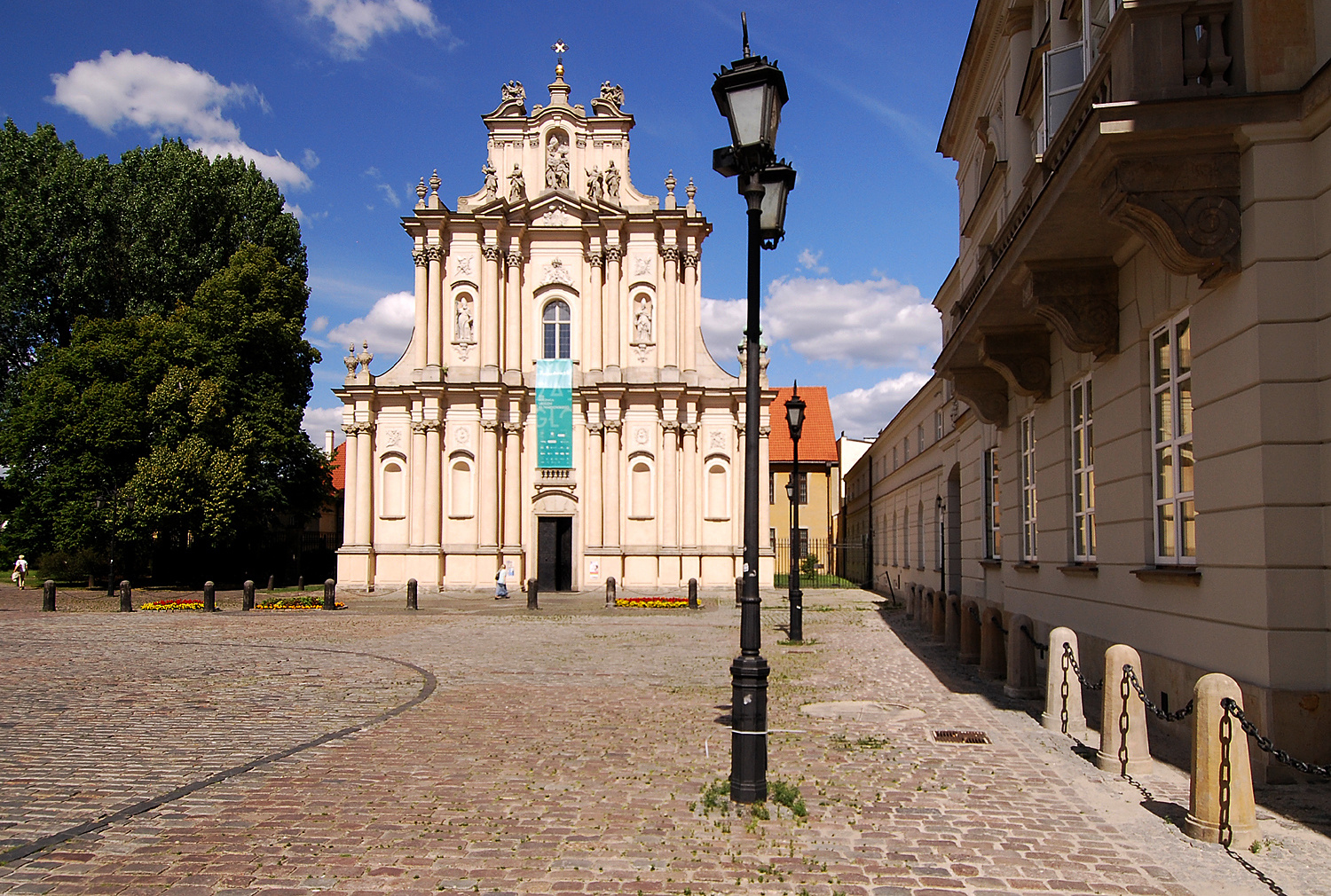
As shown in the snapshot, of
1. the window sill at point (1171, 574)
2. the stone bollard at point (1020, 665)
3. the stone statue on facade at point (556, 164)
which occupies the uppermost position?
the stone statue on facade at point (556, 164)

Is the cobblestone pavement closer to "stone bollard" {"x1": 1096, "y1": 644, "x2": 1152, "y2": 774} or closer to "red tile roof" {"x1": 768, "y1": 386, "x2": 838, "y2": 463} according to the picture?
"stone bollard" {"x1": 1096, "y1": 644, "x2": 1152, "y2": 774}

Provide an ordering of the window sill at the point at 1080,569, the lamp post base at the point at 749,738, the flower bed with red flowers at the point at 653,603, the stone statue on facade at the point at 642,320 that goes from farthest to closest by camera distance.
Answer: the stone statue on facade at the point at 642,320 → the flower bed with red flowers at the point at 653,603 → the window sill at the point at 1080,569 → the lamp post base at the point at 749,738

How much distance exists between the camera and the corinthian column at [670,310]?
39.8 m

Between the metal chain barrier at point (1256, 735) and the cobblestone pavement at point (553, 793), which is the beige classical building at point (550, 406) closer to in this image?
the cobblestone pavement at point (553, 793)

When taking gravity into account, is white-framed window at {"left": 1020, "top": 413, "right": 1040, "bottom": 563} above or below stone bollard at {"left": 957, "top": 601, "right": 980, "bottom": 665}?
above

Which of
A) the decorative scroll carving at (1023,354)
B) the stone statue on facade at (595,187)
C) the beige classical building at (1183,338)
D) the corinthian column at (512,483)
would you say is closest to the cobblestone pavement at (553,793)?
the beige classical building at (1183,338)

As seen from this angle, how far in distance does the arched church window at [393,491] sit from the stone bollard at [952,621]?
26572mm

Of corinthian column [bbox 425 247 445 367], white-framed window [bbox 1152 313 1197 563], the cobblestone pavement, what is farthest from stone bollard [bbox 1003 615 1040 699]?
corinthian column [bbox 425 247 445 367]

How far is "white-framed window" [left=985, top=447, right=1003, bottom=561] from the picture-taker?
16.8m

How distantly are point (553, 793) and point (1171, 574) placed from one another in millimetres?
5444

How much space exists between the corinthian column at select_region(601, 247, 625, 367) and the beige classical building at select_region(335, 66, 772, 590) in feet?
0.24

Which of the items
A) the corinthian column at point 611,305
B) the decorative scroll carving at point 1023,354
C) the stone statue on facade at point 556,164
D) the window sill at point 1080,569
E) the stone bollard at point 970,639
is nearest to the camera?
the window sill at point 1080,569

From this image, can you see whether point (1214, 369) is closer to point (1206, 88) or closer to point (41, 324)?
point (1206, 88)

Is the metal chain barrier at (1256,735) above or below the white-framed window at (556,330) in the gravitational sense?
below
